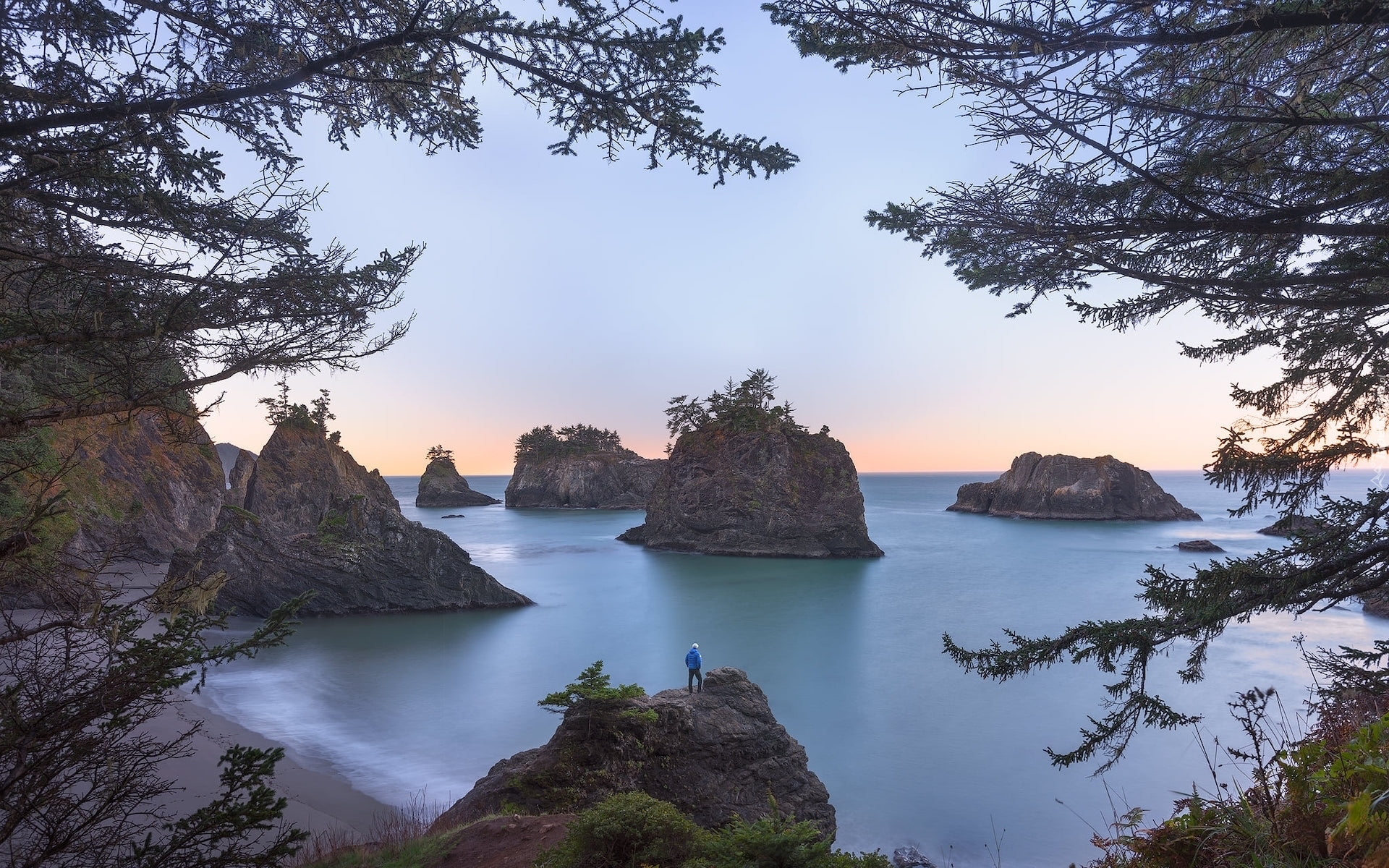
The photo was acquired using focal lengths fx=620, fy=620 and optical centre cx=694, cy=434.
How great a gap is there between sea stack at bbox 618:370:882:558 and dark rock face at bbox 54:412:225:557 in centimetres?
2538

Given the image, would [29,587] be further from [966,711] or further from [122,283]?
[966,711]

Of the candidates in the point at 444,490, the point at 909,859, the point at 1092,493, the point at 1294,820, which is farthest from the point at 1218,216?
the point at 444,490

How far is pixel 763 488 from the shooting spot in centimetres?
3878

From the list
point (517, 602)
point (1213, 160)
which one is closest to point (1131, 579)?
point (517, 602)

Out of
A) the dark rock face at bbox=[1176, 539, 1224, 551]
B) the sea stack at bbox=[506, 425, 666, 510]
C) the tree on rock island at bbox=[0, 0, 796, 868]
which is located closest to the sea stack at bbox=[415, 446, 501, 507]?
the sea stack at bbox=[506, 425, 666, 510]

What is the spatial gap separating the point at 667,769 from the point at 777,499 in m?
31.3

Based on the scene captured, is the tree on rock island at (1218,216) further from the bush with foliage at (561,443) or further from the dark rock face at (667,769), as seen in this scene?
the bush with foliage at (561,443)

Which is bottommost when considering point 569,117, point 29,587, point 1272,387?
point 29,587

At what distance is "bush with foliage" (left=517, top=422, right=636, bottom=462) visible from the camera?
283 feet

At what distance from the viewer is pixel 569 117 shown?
4918 mm

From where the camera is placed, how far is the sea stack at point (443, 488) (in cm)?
Answer: 9955

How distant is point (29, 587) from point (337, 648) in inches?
615

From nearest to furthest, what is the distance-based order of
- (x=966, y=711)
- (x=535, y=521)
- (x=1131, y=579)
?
(x=966, y=711) < (x=1131, y=579) < (x=535, y=521)

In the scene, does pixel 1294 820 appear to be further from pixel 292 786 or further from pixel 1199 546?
pixel 1199 546
